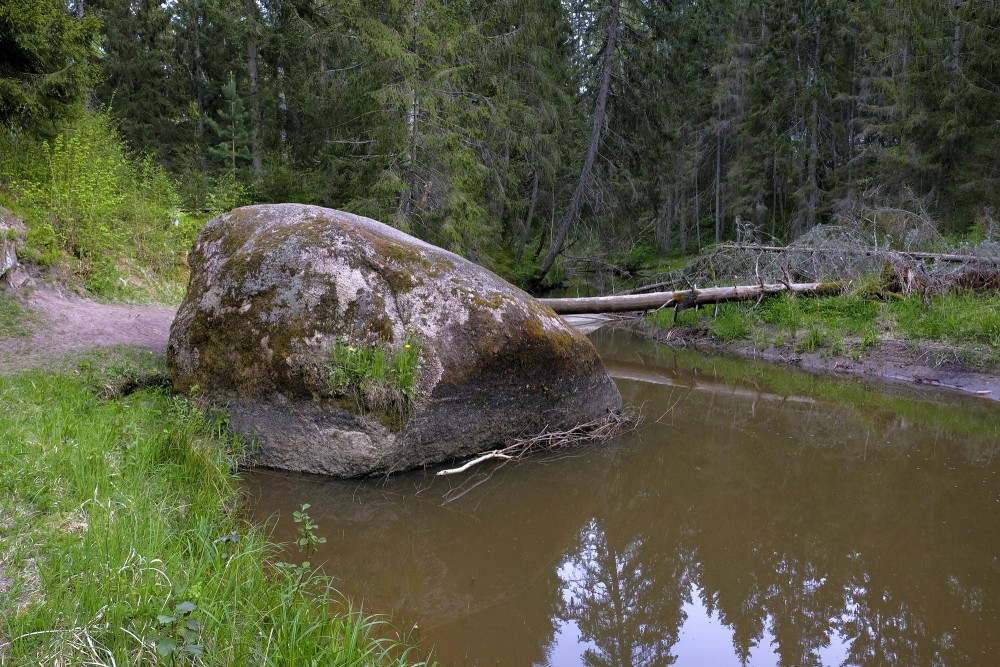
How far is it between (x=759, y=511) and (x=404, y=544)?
2.61 meters

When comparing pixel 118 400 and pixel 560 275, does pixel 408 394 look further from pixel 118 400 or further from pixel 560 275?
pixel 560 275

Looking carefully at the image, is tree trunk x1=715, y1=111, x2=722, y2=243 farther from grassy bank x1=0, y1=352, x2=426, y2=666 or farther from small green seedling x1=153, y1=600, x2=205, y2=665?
small green seedling x1=153, y1=600, x2=205, y2=665

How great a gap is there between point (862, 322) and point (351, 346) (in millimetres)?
8839

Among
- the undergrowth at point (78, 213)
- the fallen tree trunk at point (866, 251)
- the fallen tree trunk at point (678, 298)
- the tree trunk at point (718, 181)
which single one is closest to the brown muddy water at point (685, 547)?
the fallen tree trunk at point (678, 298)

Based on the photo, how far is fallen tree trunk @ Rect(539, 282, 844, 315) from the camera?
418 inches

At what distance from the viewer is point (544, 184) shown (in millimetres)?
22250

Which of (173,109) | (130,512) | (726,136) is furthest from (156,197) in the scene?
(726,136)

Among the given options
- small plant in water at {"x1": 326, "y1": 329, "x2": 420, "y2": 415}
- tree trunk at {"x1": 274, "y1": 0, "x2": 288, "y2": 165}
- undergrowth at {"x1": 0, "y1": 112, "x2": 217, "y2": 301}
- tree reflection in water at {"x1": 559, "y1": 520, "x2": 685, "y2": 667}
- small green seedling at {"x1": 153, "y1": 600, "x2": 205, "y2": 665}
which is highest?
tree trunk at {"x1": 274, "y1": 0, "x2": 288, "y2": 165}

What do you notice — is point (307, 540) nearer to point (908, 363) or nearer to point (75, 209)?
point (75, 209)

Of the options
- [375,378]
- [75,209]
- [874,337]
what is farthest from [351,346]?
[874,337]

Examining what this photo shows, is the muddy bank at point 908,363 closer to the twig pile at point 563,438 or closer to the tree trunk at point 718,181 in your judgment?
the twig pile at point 563,438

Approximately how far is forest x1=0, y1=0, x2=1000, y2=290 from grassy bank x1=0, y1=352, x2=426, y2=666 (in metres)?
5.51

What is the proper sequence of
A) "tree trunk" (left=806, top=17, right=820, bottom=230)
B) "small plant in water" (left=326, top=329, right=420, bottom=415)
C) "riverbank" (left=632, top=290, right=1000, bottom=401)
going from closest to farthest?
1. "small plant in water" (left=326, top=329, right=420, bottom=415)
2. "riverbank" (left=632, top=290, right=1000, bottom=401)
3. "tree trunk" (left=806, top=17, right=820, bottom=230)

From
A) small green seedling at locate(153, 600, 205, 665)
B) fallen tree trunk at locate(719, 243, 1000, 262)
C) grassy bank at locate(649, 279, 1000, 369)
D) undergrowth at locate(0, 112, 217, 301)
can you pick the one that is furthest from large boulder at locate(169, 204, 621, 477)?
fallen tree trunk at locate(719, 243, 1000, 262)
